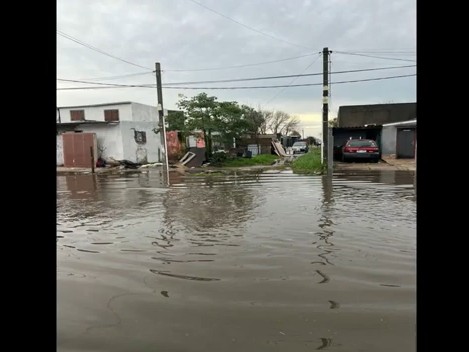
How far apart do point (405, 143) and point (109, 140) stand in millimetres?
20955

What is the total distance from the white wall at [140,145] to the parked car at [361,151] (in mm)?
14425

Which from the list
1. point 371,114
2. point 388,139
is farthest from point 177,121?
point 371,114

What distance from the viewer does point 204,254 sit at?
5.68 meters

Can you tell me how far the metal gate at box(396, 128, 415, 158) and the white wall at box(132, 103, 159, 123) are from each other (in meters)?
23.0

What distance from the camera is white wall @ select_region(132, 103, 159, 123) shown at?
37844 mm

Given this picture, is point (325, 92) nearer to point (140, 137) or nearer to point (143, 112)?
point (140, 137)

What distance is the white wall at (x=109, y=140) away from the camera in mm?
30000

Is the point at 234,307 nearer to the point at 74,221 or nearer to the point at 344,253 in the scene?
the point at 344,253

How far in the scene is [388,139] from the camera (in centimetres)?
2934

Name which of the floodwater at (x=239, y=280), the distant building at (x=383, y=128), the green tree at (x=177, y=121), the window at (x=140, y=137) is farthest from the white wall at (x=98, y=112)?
the floodwater at (x=239, y=280)

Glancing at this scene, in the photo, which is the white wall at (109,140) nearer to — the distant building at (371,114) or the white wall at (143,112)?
the white wall at (143,112)

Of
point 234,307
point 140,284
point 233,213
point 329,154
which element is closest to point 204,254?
point 140,284
